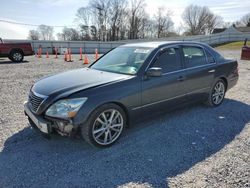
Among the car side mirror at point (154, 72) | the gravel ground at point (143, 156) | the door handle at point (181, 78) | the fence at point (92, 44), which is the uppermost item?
the fence at point (92, 44)

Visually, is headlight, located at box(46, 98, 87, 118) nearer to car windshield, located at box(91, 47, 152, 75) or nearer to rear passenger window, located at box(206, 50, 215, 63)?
car windshield, located at box(91, 47, 152, 75)

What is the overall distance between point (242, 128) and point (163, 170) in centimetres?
217

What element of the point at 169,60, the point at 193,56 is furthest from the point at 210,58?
the point at 169,60

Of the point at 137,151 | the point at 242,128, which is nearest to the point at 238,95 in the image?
the point at 242,128

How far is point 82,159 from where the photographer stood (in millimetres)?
3184

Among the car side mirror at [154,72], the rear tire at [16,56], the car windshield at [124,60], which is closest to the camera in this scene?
the car side mirror at [154,72]

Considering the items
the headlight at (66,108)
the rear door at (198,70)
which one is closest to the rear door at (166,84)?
the rear door at (198,70)

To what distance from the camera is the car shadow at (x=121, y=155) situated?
9.11 feet

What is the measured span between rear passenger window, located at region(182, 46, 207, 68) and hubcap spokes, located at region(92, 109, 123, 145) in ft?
6.46

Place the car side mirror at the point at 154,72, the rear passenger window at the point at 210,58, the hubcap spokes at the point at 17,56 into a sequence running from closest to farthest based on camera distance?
the car side mirror at the point at 154,72
the rear passenger window at the point at 210,58
the hubcap spokes at the point at 17,56

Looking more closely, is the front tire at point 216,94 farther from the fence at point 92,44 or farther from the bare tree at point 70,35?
the bare tree at point 70,35

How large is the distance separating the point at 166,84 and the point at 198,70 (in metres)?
1.06

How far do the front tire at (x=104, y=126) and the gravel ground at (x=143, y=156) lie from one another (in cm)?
15

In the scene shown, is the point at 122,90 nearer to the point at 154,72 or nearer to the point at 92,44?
the point at 154,72
